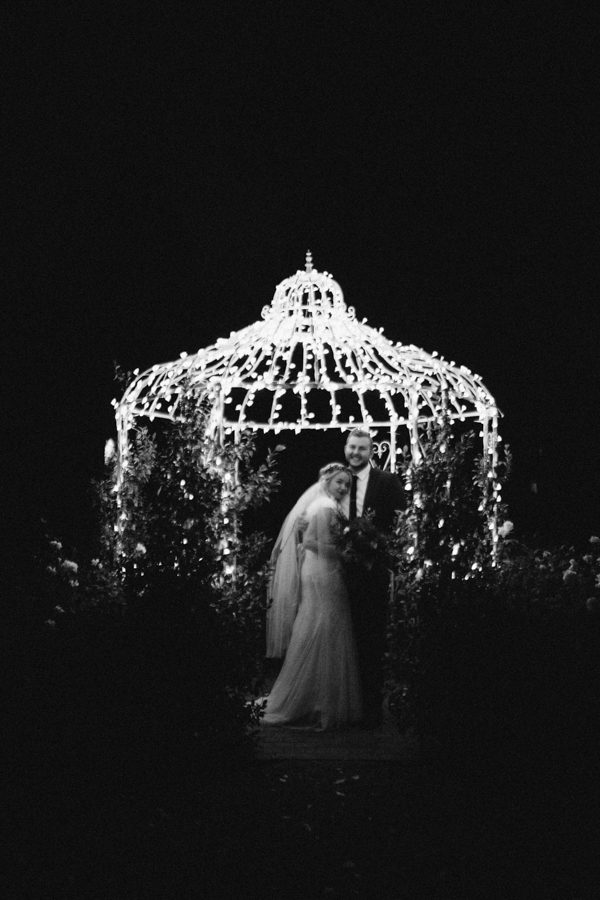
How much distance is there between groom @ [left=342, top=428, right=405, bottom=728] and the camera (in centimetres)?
654

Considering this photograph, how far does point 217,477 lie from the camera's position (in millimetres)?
5441

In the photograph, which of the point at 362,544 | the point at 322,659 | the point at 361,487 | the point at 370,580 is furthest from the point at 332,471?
the point at 322,659

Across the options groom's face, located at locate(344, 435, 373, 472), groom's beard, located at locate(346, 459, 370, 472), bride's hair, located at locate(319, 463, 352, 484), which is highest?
groom's face, located at locate(344, 435, 373, 472)

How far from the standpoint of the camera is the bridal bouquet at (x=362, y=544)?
655cm

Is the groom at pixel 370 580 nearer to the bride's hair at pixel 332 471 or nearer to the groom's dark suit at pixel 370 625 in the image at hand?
the groom's dark suit at pixel 370 625

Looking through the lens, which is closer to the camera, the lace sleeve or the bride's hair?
the lace sleeve

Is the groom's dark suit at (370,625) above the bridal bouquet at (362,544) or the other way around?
the other way around

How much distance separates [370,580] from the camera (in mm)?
6711

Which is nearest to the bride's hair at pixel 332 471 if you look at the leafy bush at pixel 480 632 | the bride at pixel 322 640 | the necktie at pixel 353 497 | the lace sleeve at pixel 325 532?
the bride at pixel 322 640

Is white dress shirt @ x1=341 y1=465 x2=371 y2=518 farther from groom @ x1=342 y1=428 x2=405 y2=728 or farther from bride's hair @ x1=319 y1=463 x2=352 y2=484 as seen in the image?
bride's hair @ x1=319 y1=463 x2=352 y2=484

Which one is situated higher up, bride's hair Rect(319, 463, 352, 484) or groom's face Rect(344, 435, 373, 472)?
groom's face Rect(344, 435, 373, 472)

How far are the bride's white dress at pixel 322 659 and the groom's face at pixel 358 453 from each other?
660 millimetres

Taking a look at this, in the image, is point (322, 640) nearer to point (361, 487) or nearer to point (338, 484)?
point (338, 484)

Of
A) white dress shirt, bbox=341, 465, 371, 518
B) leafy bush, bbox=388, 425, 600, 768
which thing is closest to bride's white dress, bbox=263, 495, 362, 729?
leafy bush, bbox=388, 425, 600, 768
